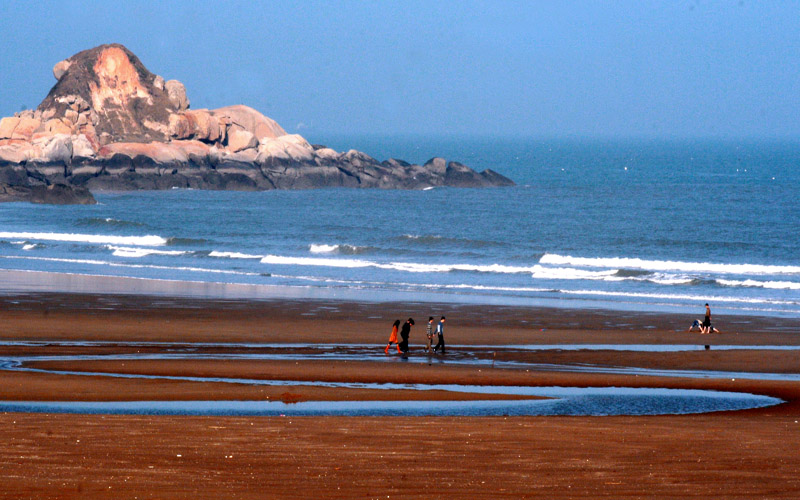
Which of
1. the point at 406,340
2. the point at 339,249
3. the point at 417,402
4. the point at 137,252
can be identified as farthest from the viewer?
the point at 339,249

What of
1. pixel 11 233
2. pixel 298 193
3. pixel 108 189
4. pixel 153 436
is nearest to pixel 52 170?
pixel 108 189

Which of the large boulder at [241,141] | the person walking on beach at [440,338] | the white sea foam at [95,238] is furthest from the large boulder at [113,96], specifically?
the person walking on beach at [440,338]

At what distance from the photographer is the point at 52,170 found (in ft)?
260

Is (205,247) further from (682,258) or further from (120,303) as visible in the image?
(682,258)

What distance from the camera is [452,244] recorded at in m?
48.1

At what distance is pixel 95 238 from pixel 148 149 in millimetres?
38182

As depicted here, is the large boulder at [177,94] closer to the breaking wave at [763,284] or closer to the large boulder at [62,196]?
the large boulder at [62,196]

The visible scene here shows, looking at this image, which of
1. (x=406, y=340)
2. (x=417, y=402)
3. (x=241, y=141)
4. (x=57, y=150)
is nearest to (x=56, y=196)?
(x=57, y=150)

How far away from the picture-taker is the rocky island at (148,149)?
8050 cm

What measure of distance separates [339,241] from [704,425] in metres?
37.3

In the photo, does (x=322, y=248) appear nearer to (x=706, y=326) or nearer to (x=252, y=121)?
(x=706, y=326)

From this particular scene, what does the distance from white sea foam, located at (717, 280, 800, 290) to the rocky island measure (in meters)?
54.1

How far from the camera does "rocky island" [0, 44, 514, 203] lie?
8050 cm

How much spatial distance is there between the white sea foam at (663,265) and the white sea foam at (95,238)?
21.4 meters
